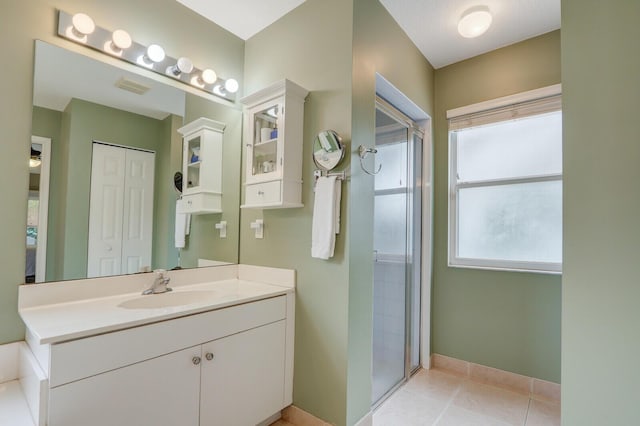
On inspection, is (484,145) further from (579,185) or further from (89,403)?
(89,403)

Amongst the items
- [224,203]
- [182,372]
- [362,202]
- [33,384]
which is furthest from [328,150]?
[33,384]

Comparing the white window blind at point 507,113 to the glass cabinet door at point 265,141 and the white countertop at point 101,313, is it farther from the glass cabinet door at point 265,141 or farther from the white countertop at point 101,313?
the white countertop at point 101,313

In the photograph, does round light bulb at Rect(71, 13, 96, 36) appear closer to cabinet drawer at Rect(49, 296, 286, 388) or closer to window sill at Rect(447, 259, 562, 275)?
cabinet drawer at Rect(49, 296, 286, 388)

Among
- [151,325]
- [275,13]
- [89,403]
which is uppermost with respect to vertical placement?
[275,13]

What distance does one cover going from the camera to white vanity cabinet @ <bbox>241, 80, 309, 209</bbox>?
1.81 meters

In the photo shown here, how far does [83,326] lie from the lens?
3.66 ft

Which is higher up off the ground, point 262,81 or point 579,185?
point 262,81

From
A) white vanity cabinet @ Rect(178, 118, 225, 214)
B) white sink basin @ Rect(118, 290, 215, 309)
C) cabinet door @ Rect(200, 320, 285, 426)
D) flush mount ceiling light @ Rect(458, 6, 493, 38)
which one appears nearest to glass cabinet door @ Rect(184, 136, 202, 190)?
white vanity cabinet @ Rect(178, 118, 225, 214)

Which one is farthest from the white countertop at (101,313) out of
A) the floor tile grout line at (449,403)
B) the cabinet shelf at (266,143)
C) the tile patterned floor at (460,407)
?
the floor tile grout line at (449,403)

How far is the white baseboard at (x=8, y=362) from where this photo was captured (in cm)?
129

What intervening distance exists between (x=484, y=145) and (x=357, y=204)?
1504mm

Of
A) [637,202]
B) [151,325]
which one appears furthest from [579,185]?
[151,325]

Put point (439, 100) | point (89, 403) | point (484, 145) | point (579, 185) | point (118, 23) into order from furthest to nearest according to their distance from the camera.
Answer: point (439, 100) < point (484, 145) < point (118, 23) < point (579, 185) < point (89, 403)

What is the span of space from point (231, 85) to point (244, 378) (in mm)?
1911
